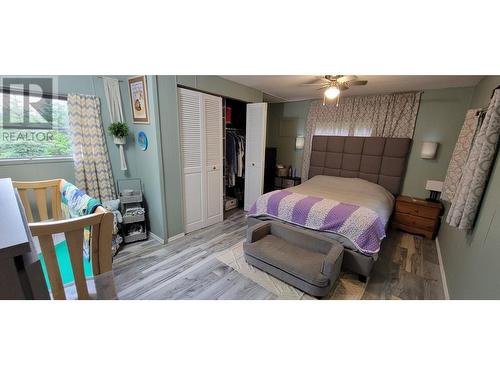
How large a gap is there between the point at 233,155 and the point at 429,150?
120 inches

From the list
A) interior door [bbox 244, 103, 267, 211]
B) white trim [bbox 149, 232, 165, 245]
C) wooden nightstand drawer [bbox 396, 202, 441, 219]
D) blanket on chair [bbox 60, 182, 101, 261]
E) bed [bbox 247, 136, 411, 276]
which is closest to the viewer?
blanket on chair [bbox 60, 182, 101, 261]

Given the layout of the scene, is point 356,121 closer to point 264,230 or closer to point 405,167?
point 405,167

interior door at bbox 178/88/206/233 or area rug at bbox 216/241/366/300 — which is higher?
interior door at bbox 178/88/206/233

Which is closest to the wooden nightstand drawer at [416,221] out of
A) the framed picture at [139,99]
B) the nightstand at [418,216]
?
the nightstand at [418,216]

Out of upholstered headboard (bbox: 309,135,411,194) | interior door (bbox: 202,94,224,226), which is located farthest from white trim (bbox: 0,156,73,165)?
upholstered headboard (bbox: 309,135,411,194)

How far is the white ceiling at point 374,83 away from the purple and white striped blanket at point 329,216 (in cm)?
157

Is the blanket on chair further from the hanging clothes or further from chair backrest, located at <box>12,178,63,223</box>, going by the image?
the hanging clothes

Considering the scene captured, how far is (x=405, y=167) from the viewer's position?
10.9 feet

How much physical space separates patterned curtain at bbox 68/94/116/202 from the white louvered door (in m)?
1.01

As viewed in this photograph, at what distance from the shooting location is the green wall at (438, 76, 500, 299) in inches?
47.4

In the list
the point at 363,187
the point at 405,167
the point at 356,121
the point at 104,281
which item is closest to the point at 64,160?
the point at 104,281

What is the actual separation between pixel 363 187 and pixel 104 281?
11.1ft

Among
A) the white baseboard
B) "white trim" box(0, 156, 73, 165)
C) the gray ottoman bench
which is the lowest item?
the white baseboard

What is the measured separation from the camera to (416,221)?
2957 millimetres
